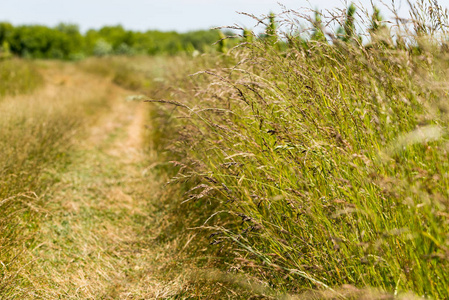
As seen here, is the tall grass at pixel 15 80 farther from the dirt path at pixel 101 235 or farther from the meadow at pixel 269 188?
the dirt path at pixel 101 235

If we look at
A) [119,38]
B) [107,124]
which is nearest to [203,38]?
[119,38]

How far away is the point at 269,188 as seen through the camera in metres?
2.05

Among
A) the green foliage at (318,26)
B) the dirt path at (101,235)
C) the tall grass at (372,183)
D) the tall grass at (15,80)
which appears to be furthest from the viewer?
the tall grass at (15,80)

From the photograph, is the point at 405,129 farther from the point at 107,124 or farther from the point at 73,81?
the point at 73,81

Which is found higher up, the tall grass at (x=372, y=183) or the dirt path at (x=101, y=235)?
the tall grass at (x=372, y=183)


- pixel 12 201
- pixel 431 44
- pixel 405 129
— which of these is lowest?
pixel 12 201

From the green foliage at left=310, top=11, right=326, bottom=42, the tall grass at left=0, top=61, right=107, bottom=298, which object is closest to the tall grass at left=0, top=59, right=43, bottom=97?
Result: the tall grass at left=0, top=61, right=107, bottom=298

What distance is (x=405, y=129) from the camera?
152 cm

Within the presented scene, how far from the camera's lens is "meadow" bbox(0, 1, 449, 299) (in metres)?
1.36

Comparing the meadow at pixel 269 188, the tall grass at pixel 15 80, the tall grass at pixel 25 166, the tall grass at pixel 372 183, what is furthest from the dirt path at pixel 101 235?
the tall grass at pixel 15 80

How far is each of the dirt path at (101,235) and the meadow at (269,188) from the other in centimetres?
2

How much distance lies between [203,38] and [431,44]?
171ft

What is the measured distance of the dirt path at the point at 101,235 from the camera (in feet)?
7.59

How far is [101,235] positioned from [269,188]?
1919 mm
